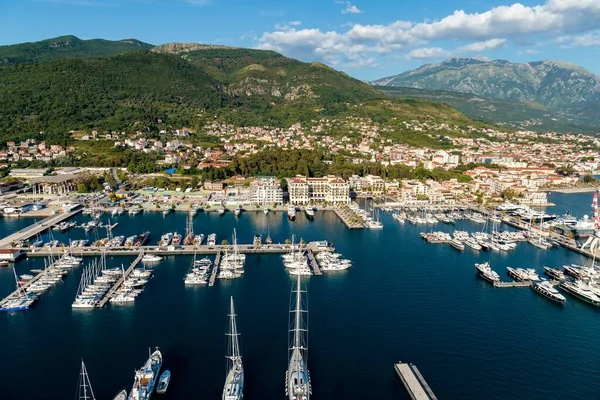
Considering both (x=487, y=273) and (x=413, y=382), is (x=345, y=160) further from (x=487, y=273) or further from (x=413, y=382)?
(x=413, y=382)

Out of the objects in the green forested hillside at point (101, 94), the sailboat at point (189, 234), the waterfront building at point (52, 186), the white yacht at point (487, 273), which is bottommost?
the white yacht at point (487, 273)

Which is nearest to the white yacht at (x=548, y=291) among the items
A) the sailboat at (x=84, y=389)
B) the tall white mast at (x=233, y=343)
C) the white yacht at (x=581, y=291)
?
the white yacht at (x=581, y=291)

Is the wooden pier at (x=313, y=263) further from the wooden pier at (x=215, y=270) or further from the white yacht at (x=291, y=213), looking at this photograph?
the white yacht at (x=291, y=213)

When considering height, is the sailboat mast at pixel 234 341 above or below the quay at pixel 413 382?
above

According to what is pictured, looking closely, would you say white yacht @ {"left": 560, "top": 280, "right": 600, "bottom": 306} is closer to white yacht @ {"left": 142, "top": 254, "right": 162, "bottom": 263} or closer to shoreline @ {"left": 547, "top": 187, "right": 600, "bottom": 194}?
white yacht @ {"left": 142, "top": 254, "right": 162, "bottom": 263}

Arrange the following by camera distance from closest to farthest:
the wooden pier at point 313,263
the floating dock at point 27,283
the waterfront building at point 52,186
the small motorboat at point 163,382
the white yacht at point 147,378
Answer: the white yacht at point 147,378 < the small motorboat at point 163,382 < the floating dock at point 27,283 < the wooden pier at point 313,263 < the waterfront building at point 52,186

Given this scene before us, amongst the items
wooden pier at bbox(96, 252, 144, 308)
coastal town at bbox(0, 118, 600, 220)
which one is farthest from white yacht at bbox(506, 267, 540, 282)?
wooden pier at bbox(96, 252, 144, 308)
